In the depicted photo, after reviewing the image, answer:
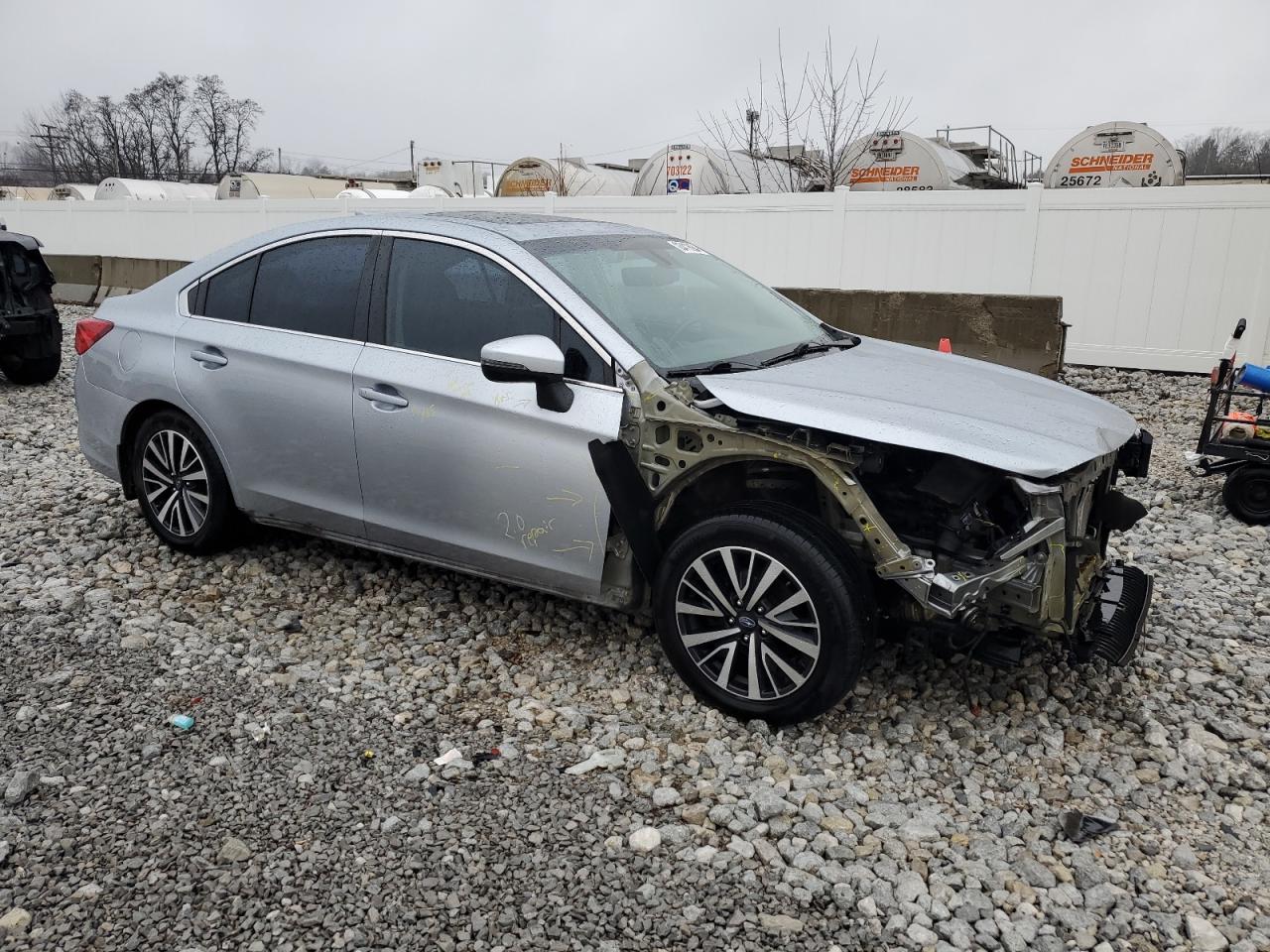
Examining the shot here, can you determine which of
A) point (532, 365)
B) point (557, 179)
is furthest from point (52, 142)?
point (532, 365)

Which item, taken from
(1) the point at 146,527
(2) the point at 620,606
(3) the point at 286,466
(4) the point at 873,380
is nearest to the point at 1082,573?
(4) the point at 873,380

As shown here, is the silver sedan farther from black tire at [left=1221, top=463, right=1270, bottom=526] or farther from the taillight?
black tire at [left=1221, top=463, right=1270, bottom=526]

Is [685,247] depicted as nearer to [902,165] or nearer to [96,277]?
[902,165]

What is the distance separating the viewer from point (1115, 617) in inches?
147

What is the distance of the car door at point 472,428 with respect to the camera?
3672mm

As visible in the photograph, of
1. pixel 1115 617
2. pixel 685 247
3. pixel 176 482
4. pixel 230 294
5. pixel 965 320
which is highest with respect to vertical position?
pixel 685 247

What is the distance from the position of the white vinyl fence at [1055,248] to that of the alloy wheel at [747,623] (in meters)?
10.4

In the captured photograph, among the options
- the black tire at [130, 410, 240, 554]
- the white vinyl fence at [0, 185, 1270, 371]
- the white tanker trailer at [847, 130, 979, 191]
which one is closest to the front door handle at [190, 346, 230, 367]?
the black tire at [130, 410, 240, 554]

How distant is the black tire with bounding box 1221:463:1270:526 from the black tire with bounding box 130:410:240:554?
5.61m

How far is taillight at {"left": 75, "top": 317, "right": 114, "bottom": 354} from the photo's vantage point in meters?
5.05

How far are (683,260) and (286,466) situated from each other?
1.98 metres

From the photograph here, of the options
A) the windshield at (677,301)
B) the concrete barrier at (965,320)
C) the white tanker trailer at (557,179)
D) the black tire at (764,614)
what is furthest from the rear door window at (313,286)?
the white tanker trailer at (557,179)

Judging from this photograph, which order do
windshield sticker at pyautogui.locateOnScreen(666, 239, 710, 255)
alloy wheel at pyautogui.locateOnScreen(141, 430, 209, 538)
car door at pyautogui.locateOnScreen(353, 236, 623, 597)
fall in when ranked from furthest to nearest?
alloy wheel at pyautogui.locateOnScreen(141, 430, 209, 538), windshield sticker at pyautogui.locateOnScreen(666, 239, 710, 255), car door at pyautogui.locateOnScreen(353, 236, 623, 597)

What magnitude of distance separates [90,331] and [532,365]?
9.45ft
